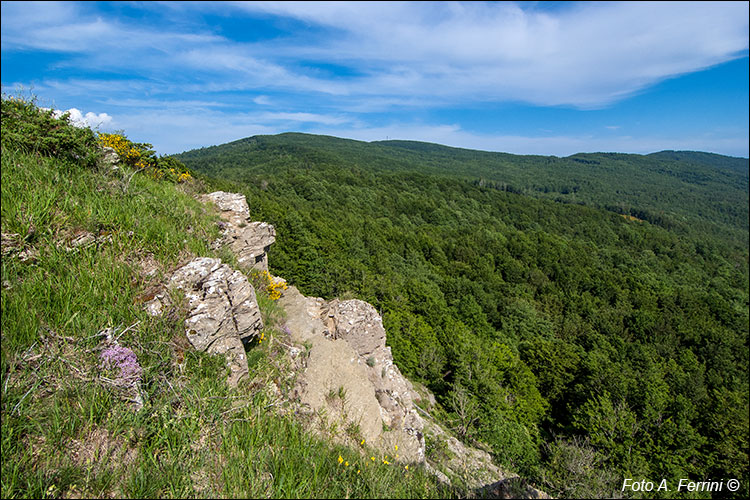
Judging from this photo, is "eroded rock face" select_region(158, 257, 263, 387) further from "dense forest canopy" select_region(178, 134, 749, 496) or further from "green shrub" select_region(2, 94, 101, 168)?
"dense forest canopy" select_region(178, 134, 749, 496)

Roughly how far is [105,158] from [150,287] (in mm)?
3969

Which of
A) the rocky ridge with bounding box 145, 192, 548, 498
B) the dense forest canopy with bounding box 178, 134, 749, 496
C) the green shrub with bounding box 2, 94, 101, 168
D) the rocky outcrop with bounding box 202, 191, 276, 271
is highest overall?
the green shrub with bounding box 2, 94, 101, 168

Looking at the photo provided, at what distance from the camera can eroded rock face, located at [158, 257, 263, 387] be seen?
4.01 metres

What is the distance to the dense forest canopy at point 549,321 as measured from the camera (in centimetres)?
2088

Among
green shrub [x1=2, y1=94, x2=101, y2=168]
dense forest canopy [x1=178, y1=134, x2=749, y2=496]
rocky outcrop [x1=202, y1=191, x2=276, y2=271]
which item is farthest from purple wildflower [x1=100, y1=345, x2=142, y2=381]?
dense forest canopy [x1=178, y1=134, x2=749, y2=496]

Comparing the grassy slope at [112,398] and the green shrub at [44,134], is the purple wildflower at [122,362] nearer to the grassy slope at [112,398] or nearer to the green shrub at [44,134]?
the grassy slope at [112,398]

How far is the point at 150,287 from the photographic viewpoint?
3.96 meters

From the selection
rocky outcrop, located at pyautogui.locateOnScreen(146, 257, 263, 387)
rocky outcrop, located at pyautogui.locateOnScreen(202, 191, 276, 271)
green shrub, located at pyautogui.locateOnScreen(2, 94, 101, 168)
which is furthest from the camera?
rocky outcrop, located at pyautogui.locateOnScreen(202, 191, 276, 271)

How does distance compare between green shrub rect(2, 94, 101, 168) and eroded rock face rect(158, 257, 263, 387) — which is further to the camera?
green shrub rect(2, 94, 101, 168)

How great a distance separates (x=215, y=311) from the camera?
4191 millimetres

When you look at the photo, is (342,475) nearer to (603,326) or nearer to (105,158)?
(105,158)

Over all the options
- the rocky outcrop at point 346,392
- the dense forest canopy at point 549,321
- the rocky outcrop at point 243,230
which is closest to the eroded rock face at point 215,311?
the rocky outcrop at point 346,392

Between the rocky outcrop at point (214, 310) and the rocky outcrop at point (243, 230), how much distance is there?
4031 mm

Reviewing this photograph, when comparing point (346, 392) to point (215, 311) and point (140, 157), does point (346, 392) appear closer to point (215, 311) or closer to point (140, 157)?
point (215, 311)
